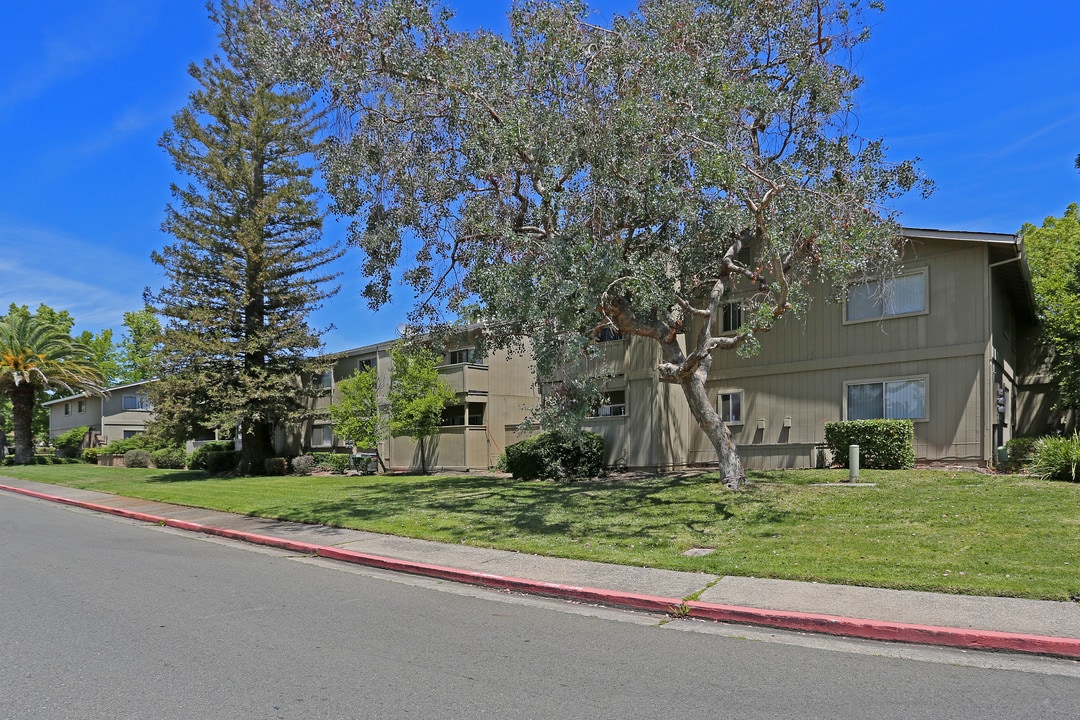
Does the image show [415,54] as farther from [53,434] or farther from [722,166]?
[53,434]

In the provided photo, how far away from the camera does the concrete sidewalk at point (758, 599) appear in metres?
6.55

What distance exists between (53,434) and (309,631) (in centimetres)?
6224

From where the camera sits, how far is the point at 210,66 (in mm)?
32438

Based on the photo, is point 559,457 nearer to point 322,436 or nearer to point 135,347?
point 322,436

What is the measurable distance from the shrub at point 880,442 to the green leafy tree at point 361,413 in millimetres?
16629

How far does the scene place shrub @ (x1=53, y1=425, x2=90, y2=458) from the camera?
4803 centimetres

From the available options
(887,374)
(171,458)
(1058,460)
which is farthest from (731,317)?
(171,458)

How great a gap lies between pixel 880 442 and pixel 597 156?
31.8 feet

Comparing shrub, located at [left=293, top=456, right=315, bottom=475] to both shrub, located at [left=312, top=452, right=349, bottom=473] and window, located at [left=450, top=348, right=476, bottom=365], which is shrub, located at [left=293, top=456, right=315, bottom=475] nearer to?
shrub, located at [left=312, top=452, right=349, bottom=473]

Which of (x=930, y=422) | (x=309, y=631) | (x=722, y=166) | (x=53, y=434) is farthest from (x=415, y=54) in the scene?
(x=53, y=434)

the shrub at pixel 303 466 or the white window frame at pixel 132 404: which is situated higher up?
the white window frame at pixel 132 404

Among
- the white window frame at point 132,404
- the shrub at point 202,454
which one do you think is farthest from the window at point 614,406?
the white window frame at point 132,404

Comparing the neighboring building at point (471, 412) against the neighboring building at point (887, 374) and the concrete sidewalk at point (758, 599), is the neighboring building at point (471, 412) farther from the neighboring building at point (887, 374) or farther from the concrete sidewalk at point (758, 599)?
the concrete sidewalk at point (758, 599)

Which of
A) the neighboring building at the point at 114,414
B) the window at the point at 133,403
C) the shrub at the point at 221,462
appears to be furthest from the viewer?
the window at the point at 133,403
